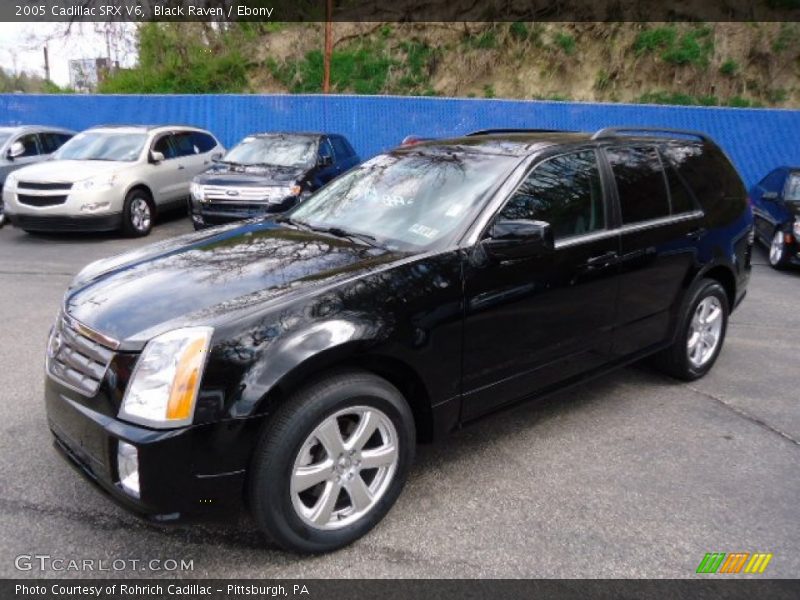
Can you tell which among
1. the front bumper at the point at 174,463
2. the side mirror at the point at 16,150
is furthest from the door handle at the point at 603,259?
the side mirror at the point at 16,150

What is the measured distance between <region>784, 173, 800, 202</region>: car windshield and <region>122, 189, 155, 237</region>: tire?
383 inches

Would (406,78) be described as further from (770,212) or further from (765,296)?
(765,296)

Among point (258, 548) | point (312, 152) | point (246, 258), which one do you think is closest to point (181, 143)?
point (312, 152)

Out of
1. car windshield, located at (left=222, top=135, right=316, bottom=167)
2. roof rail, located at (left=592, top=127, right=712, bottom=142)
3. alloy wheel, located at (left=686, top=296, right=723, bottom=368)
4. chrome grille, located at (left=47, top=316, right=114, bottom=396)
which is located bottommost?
alloy wheel, located at (left=686, top=296, right=723, bottom=368)

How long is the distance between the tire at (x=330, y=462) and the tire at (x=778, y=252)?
8049 millimetres

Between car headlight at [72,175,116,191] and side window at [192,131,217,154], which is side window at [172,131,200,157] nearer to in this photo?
side window at [192,131,217,154]

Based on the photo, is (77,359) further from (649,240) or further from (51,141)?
(51,141)

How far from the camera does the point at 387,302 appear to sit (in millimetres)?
2887

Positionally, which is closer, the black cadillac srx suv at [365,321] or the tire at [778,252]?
the black cadillac srx suv at [365,321]

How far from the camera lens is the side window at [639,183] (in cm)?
405

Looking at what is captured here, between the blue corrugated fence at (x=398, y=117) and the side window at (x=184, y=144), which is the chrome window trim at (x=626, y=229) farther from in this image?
the blue corrugated fence at (x=398, y=117)

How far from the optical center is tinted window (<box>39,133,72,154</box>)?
1240 cm

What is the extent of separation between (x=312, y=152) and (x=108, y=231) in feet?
11.6

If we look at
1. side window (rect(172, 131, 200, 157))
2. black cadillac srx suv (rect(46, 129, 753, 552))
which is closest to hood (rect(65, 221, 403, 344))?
black cadillac srx suv (rect(46, 129, 753, 552))
